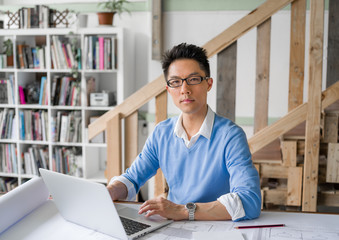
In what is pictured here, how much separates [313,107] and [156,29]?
1.98 metres

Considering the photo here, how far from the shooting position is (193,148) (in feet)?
5.20

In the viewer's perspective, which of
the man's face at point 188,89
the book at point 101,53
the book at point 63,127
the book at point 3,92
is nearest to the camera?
the man's face at point 188,89

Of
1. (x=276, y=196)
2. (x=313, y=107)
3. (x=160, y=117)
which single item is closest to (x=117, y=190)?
(x=160, y=117)

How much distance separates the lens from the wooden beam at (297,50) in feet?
7.39

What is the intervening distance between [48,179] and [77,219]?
0.18 m

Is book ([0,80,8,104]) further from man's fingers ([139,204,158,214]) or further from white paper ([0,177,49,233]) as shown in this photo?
man's fingers ([139,204,158,214])

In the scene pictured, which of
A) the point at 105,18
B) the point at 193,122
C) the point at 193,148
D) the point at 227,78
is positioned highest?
the point at 105,18

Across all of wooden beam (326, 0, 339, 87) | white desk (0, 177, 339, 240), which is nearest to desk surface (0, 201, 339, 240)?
white desk (0, 177, 339, 240)

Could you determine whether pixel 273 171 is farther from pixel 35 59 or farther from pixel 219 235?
pixel 35 59

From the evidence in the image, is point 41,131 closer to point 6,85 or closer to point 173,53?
point 6,85

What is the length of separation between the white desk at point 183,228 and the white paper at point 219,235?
0.02m

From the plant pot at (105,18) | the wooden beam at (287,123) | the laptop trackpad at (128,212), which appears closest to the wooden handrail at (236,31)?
the wooden beam at (287,123)

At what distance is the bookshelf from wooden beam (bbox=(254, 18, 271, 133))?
178 centimetres

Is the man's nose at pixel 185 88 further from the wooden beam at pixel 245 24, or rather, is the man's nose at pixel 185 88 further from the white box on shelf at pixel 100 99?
the white box on shelf at pixel 100 99
